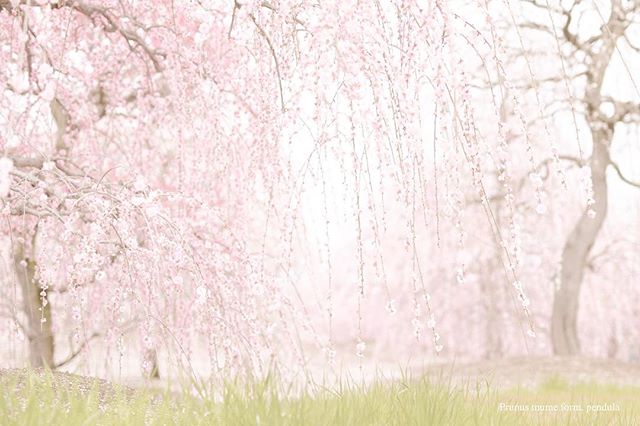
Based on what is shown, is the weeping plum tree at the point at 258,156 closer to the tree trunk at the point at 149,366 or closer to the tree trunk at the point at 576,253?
the tree trunk at the point at 149,366

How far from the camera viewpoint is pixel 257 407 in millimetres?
3510

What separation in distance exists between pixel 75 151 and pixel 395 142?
491cm

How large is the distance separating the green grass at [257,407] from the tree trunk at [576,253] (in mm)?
7913

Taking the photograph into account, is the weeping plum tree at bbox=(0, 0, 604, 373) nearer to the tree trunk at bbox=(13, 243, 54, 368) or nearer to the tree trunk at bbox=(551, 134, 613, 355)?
the tree trunk at bbox=(13, 243, 54, 368)

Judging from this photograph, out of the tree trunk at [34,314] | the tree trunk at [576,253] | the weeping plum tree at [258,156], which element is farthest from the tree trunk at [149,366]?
the tree trunk at [576,253]

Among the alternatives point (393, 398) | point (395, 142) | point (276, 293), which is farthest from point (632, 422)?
point (395, 142)

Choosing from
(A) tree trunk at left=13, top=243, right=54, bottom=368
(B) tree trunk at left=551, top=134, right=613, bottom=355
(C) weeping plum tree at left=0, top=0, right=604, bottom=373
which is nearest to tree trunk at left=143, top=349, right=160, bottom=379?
(C) weeping plum tree at left=0, top=0, right=604, bottom=373

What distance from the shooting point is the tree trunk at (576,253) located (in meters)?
12.3

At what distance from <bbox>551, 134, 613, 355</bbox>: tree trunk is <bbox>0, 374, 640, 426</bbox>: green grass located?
791 centimetres

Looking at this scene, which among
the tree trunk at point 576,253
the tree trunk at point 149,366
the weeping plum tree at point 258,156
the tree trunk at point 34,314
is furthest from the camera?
the tree trunk at point 576,253

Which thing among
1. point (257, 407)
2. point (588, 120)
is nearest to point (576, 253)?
point (588, 120)

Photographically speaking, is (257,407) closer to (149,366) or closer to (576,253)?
(149,366)

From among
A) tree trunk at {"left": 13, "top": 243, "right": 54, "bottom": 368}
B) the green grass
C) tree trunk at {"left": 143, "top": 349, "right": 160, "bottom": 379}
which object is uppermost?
tree trunk at {"left": 13, "top": 243, "right": 54, "bottom": 368}

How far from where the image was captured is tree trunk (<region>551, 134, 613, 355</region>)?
1230 centimetres
